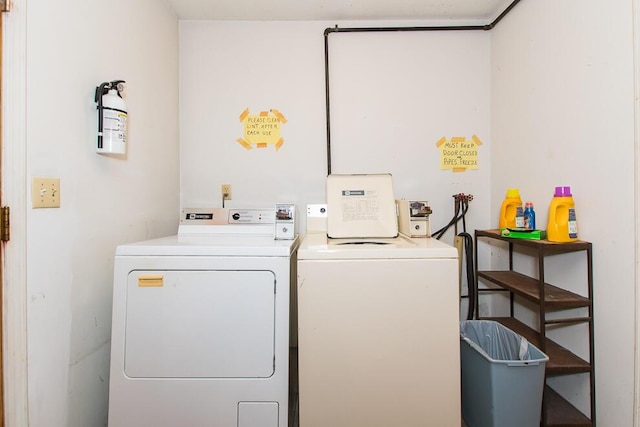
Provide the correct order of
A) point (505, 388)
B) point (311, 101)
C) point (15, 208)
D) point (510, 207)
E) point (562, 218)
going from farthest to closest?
point (311, 101)
point (510, 207)
point (562, 218)
point (505, 388)
point (15, 208)

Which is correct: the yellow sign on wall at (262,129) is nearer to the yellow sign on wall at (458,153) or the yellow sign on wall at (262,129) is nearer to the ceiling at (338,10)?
the ceiling at (338,10)

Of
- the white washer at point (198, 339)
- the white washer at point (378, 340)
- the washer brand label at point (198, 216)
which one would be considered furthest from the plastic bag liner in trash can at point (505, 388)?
the washer brand label at point (198, 216)

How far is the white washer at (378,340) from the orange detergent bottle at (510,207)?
2.85 ft

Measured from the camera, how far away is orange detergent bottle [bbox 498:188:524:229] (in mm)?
1743

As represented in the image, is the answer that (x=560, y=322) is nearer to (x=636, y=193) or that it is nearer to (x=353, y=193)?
(x=636, y=193)

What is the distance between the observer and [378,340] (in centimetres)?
116

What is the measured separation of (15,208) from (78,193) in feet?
0.77

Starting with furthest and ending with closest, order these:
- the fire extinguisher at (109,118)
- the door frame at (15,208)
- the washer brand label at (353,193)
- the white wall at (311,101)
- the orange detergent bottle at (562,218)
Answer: the white wall at (311,101) < the washer brand label at (353,193) < the orange detergent bottle at (562,218) < the fire extinguisher at (109,118) < the door frame at (15,208)

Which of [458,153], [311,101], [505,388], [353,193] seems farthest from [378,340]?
[311,101]

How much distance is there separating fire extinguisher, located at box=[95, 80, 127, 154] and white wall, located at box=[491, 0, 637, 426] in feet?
6.69

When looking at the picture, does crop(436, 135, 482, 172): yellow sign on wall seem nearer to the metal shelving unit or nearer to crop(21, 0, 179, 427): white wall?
the metal shelving unit

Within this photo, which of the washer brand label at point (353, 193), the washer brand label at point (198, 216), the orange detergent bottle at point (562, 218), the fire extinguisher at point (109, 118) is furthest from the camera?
the washer brand label at point (198, 216)

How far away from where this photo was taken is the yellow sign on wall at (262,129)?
2.07 meters

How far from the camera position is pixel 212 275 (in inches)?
45.8
